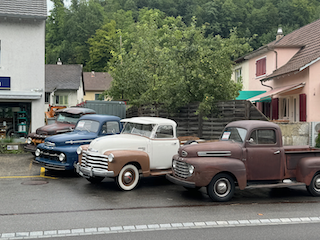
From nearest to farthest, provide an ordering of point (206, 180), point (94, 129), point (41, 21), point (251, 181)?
point (206, 180), point (251, 181), point (94, 129), point (41, 21)

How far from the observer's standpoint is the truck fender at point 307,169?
9078mm

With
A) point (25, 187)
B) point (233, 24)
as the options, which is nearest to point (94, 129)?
point (25, 187)

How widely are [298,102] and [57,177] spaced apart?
15034mm

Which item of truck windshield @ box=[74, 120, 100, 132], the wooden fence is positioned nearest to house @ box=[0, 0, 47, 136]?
the wooden fence

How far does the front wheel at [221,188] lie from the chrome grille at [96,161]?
277cm

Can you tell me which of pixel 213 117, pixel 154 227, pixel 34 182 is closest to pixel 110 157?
pixel 34 182

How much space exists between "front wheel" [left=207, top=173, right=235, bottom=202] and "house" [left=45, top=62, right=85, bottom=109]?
3861cm

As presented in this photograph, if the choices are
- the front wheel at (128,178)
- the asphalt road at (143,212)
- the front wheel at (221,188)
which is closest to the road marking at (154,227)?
the asphalt road at (143,212)

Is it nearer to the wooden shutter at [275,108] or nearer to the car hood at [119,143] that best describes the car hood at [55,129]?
the car hood at [119,143]

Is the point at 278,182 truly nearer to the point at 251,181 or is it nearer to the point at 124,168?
the point at 251,181

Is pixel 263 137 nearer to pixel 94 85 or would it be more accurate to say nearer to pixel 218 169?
pixel 218 169

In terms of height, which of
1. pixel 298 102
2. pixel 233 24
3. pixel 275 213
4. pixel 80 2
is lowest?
pixel 275 213

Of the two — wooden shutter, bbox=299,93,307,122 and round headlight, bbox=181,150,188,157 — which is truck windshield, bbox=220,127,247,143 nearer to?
round headlight, bbox=181,150,188,157

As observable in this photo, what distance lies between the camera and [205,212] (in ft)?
24.9
